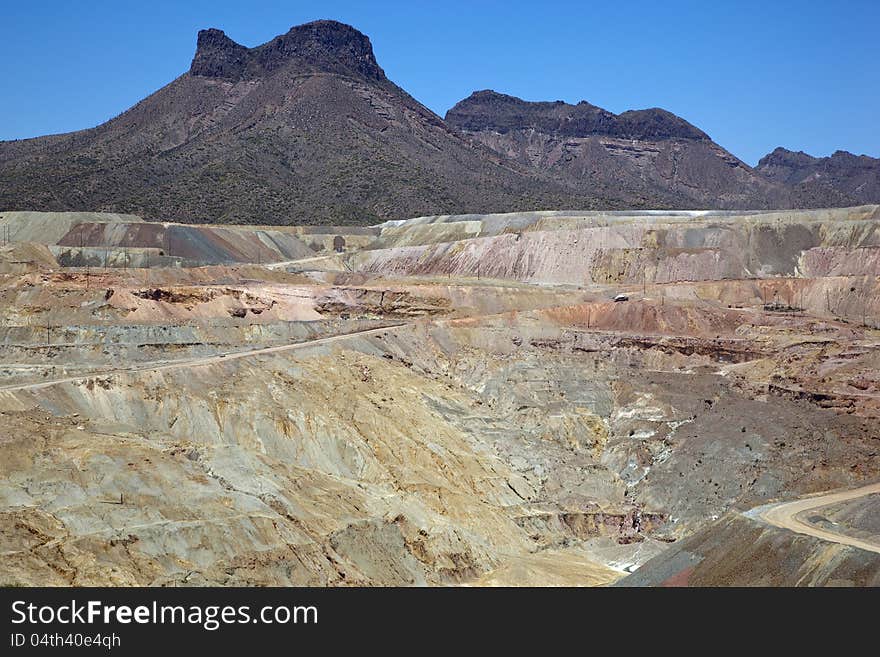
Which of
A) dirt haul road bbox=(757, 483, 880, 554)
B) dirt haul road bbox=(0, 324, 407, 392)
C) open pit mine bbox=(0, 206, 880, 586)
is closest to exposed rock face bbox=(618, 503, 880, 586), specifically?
open pit mine bbox=(0, 206, 880, 586)

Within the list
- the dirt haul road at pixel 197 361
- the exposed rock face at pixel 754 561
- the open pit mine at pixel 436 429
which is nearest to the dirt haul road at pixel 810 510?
the open pit mine at pixel 436 429

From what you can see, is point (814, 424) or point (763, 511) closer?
point (763, 511)

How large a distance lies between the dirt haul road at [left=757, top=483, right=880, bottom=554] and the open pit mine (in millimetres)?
178

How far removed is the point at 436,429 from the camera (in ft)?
187

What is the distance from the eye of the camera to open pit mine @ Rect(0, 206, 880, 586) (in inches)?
1417

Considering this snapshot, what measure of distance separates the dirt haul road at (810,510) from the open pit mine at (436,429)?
18 centimetres

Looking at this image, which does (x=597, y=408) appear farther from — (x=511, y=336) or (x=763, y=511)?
(x=763, y=511)

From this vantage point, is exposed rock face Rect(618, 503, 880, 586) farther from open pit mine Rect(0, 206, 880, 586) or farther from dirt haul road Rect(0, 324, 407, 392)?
dirt haul road Rect(0, 324, 407, 392)

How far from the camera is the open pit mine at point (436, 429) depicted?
36000 millimetres

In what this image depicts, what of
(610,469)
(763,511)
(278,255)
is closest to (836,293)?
(610,469)

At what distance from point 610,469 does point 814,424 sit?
9.70 m

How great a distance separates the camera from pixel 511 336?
75.6m

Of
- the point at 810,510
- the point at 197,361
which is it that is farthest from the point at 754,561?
the point at 197,361

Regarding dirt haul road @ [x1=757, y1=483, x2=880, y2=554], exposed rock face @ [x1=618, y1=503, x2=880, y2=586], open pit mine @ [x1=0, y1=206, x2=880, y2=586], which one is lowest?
exposed rock face @ [x1=618, y1=503, x2=880, y2=586]
